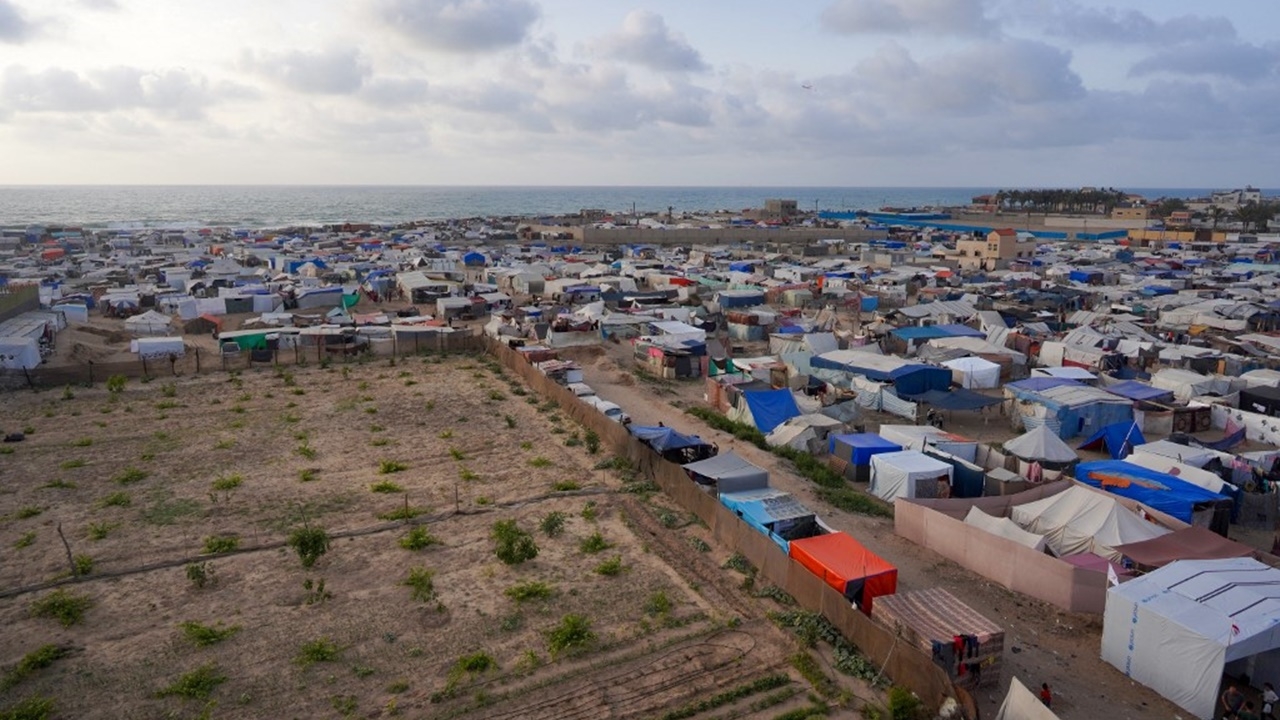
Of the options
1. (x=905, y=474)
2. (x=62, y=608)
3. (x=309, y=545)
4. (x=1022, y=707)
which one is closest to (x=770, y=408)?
(x=905, y=474)

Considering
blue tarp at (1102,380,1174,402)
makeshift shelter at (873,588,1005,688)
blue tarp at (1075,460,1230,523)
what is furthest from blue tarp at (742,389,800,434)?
makeshift shelter at (873,588,1005,688)

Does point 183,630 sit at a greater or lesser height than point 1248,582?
lesser

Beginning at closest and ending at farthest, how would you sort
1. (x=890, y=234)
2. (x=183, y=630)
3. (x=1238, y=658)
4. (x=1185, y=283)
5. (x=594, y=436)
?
(x=1238, y=658) < (x=183, y=630) < (x=594, y=436) < (x=1185, y=283) < (x=890, y=234)

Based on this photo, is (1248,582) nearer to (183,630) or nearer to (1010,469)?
(1010,469)

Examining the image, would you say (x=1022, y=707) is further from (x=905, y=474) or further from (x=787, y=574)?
(x=905, y=474)

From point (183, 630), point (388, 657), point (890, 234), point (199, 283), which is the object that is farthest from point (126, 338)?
point (890, 234)

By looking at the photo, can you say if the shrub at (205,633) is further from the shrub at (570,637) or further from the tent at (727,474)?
the tent at (727,474)
